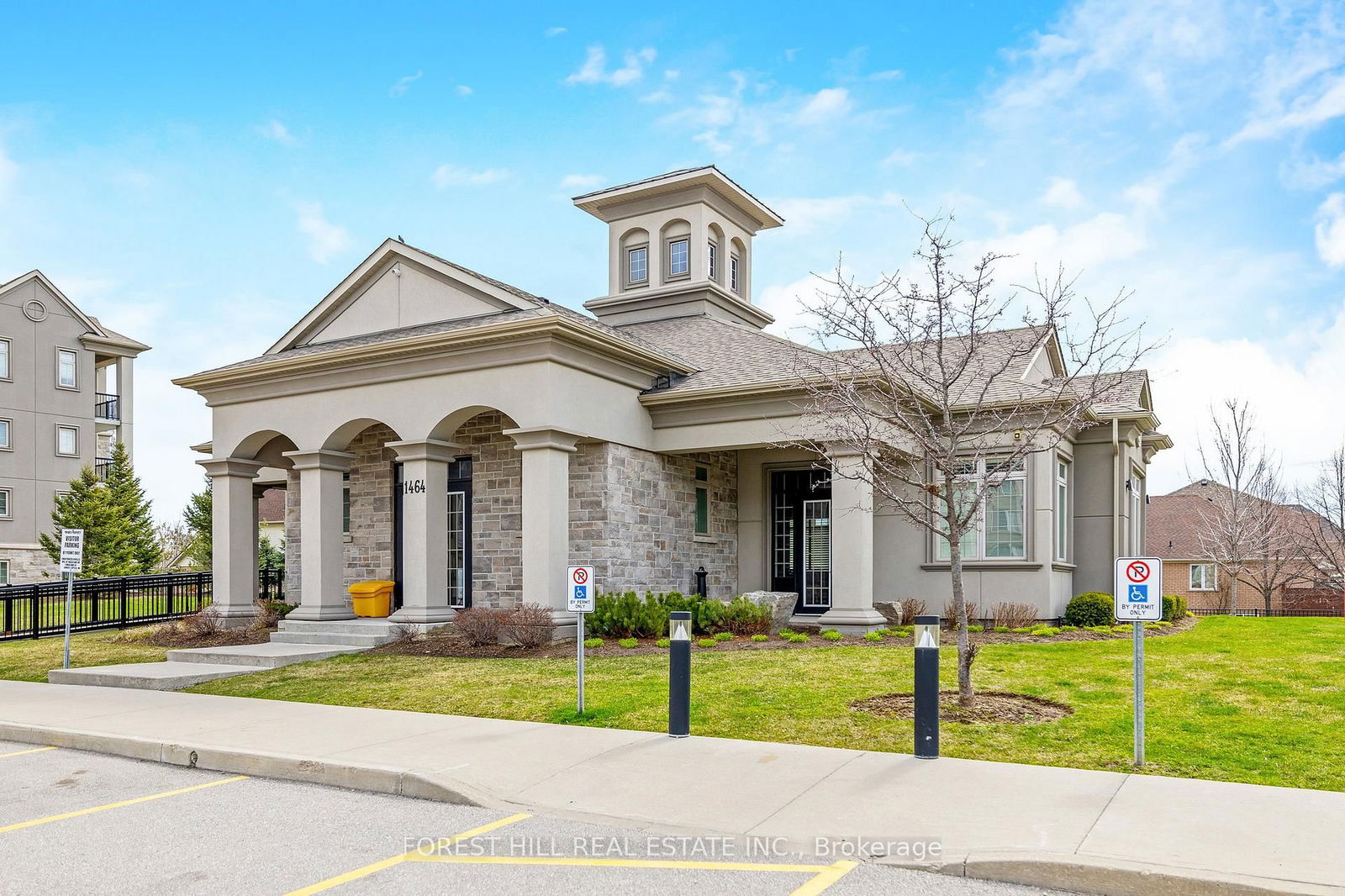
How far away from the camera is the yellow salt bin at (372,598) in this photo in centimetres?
1919

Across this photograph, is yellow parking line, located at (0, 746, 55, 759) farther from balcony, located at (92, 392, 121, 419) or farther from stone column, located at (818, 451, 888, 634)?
balcony, located at (92, 392, 121, 419)

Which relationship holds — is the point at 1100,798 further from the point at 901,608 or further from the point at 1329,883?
the point at 901,608

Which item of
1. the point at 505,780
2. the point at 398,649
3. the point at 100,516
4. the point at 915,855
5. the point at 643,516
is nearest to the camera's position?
the point at 915,855

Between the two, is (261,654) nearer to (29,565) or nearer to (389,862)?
(389,862)

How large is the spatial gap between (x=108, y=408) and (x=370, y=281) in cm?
3226

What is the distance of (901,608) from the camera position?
19062 millimetres

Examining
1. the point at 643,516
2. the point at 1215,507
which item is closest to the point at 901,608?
the point at 643,516

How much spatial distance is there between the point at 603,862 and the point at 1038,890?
7.75 ft

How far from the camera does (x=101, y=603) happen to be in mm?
23359

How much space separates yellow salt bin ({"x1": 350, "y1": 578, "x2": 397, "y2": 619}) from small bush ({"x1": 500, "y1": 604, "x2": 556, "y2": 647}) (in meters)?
3.92

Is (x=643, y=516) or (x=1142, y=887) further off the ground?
(x=643, y=516)

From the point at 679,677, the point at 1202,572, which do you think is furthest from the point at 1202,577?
the point at 679,677

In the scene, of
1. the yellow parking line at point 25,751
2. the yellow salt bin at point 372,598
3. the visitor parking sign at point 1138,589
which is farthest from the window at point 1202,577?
the yellow parking line at point 25,751

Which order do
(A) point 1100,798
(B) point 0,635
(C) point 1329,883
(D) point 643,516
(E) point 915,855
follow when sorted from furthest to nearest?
(B) point 0,635, (D) point 643,516, (A) point 1100,798, (E) point 915,855, (C) point 1329,883
